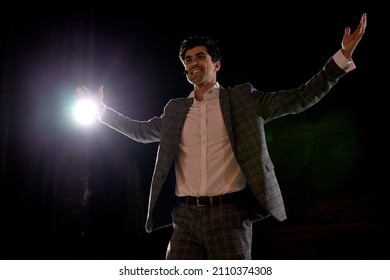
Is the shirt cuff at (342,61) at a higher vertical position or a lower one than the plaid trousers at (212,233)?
higher

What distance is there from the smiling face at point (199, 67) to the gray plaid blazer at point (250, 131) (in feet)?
0.46

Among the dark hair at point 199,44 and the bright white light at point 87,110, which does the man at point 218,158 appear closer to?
the dark hair at point 199,44

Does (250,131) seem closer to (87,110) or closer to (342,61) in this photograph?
(342,61)

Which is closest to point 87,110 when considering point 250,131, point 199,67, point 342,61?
point 199,67

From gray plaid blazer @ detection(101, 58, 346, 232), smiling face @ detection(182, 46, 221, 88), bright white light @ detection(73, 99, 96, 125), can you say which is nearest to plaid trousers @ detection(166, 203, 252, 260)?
gray plaid blazer @ detection(101, 58, 346, 232)

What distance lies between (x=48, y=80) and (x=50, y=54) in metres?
0.33

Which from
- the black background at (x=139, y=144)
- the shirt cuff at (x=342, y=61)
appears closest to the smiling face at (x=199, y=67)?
the shirt cuff at (x=342, y=61)

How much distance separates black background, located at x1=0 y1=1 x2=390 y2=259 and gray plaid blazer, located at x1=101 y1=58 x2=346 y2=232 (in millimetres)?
2603

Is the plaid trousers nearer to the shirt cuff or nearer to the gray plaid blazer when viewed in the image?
the gray plaid blazer

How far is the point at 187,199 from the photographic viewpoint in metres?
2.10

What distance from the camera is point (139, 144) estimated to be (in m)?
5.17

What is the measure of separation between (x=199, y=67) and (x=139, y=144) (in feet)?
9.99

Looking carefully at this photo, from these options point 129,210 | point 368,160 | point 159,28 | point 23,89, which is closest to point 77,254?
point 129,210

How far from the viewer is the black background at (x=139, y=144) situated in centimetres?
466
